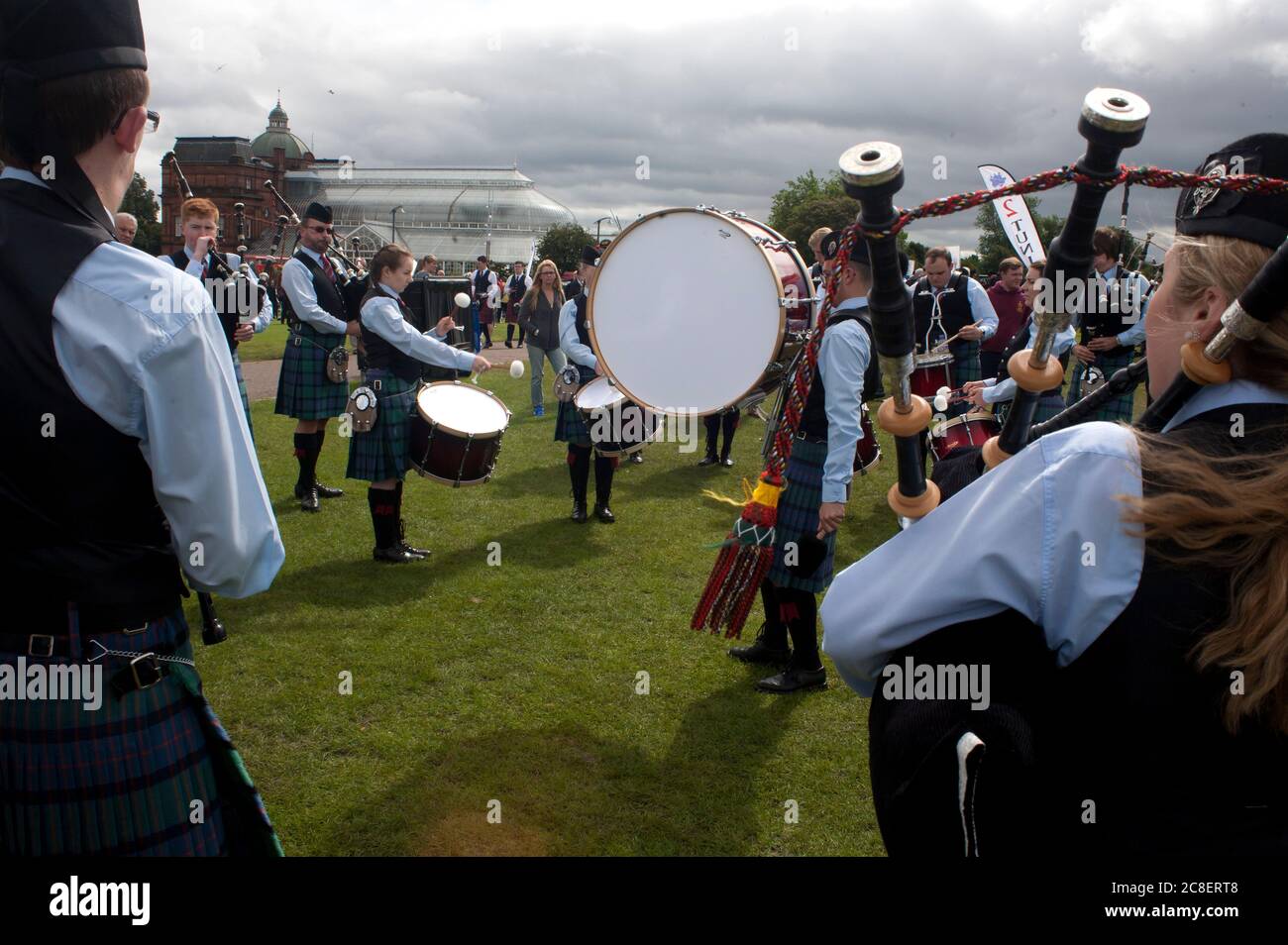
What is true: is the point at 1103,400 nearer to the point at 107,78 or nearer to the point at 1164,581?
→ the point at 1164,581

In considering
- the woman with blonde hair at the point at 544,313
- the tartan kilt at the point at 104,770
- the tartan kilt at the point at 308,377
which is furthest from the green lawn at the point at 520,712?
the woman with blonde hair at the point at 544,313

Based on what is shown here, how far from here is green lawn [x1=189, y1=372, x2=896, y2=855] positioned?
3.13 meters

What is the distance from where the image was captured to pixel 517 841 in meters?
3.03

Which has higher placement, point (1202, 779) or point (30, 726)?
point (1202, 779)

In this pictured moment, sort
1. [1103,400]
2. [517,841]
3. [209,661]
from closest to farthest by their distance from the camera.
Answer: [1103,400] < [517,841] < [209,661]

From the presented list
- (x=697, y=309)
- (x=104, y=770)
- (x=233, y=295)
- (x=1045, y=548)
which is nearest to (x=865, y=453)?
(x=697, y=309)

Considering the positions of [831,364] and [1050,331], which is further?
[831,364]

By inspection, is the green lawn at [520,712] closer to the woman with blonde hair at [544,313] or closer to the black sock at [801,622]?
the black sock at [801,622]

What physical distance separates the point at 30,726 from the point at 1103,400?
1.93 meters

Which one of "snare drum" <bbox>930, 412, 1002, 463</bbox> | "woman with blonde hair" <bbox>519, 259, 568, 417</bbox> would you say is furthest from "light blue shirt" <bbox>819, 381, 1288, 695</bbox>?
"woman with blonde hair" <bbox>519, 259, 568, 417</bbox>

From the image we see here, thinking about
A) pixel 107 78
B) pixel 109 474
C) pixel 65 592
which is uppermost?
pixel 107 78

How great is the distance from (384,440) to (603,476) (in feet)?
6.50
